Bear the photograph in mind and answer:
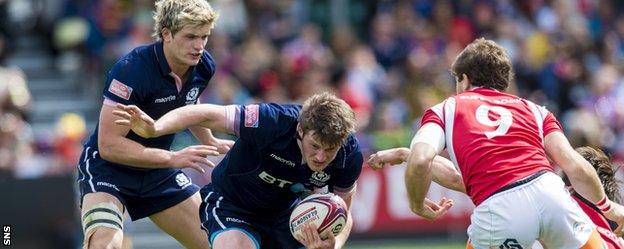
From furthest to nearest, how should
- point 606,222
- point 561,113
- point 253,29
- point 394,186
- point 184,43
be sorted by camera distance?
point 253,29 < point 561,113 < point 394,186 < point 184,43 < point 606,222

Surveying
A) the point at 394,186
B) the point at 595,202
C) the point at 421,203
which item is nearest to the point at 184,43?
the point at 421,203

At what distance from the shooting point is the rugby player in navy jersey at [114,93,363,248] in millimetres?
8305

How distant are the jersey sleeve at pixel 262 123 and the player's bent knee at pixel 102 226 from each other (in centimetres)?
121

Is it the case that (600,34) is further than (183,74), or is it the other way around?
(600,34)

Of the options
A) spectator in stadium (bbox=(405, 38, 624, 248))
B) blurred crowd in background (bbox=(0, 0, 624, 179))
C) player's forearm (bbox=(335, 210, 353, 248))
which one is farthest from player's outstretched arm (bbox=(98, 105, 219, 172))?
blurred crowd in background (bbox=(0, 0, 624, 179))

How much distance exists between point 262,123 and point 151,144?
121cm

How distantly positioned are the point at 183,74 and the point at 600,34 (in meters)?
11.8

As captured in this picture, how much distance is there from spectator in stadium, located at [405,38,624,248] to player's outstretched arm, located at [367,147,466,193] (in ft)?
2.17

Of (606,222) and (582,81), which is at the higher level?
(606,222)

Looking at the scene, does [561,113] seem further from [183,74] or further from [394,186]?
[183,74]

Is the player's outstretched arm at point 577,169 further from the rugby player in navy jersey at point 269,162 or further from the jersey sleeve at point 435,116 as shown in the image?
the rugby player in navy jersey at point 269,162

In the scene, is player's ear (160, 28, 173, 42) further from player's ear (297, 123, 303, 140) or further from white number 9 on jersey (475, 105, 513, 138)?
white number 9 on jersey (475, 105, 513, 138)

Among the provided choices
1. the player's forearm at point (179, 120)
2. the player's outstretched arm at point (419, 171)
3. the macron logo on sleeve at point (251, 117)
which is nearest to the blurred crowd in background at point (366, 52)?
the macron logo on sleeve at point (251, 117)

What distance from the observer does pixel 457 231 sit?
→ 54.3ft
